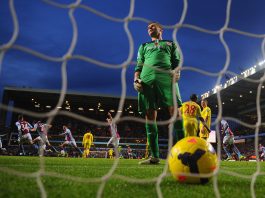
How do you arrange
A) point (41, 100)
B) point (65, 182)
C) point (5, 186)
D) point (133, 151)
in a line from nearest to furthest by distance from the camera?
point (5, 186), point (65, 182), point (133, 151), point (41, 100)

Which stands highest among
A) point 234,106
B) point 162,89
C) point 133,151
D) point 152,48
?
point 234,106

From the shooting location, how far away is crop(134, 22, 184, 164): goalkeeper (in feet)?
13.0

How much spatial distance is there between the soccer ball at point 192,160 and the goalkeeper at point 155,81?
149 cm

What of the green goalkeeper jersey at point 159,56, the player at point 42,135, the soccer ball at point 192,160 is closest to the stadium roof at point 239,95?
the player at point 42,135

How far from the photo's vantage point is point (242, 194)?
2.02 m

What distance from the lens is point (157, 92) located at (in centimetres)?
399

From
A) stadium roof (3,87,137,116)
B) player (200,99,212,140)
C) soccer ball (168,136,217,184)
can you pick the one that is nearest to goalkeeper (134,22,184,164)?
soccer ball (168,136,217,184)

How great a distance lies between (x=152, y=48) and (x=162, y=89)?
A: 64 centimetres

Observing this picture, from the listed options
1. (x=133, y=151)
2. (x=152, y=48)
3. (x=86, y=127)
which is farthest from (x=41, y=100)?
(x=152, y=48)

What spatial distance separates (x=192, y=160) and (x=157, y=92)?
1.81 m

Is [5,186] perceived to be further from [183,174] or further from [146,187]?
[183,174]

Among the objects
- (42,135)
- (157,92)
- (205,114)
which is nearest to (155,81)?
(157,92)

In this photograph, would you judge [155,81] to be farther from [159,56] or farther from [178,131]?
[178,131]

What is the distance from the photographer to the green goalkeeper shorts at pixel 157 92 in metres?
3.93
